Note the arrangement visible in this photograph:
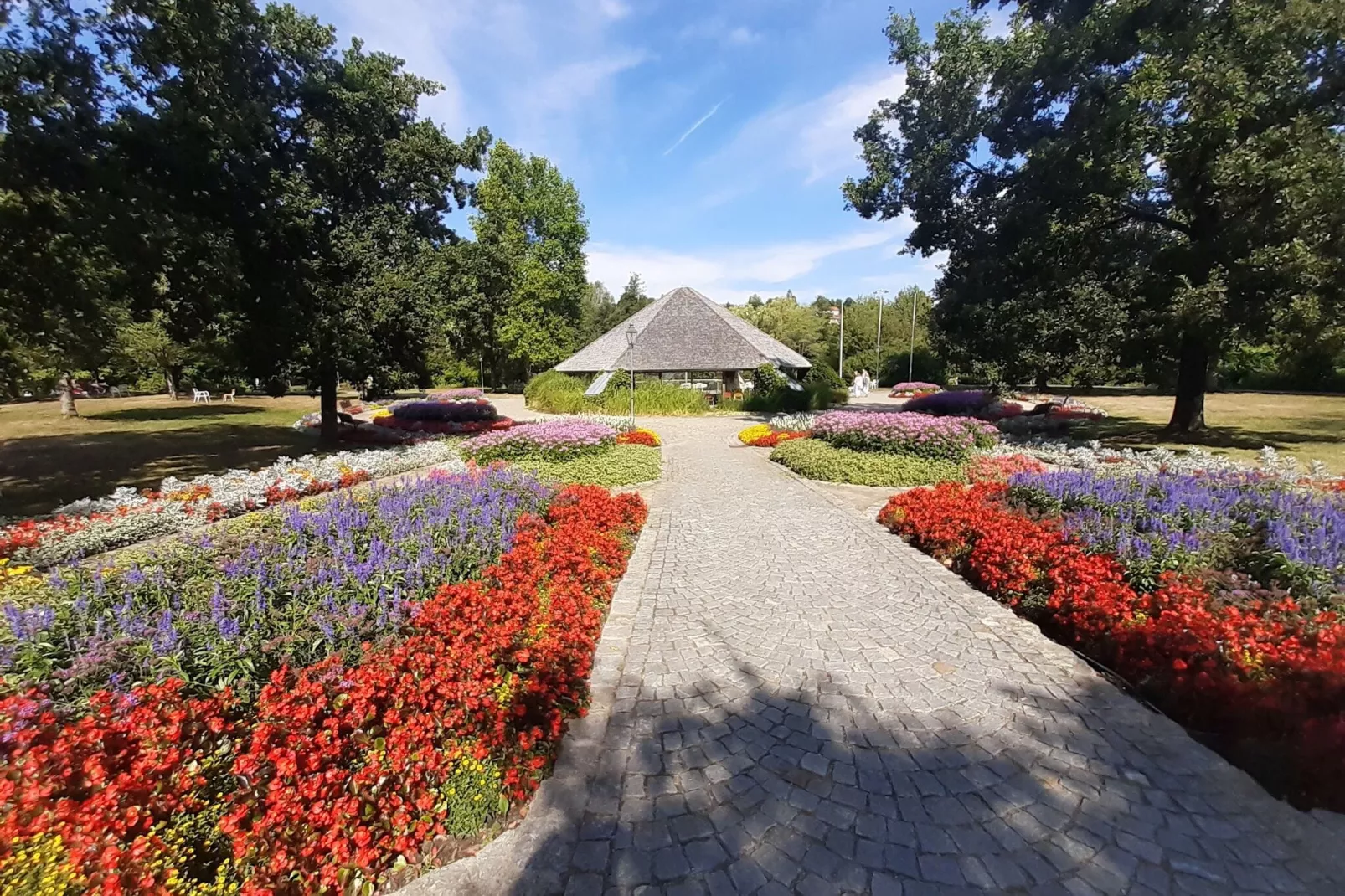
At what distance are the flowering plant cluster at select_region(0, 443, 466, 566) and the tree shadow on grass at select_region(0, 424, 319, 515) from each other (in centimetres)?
182

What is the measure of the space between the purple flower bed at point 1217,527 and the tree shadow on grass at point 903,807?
1.93 m

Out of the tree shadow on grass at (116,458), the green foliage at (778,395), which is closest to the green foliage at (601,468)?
the tree shadow on grass at (116,458)

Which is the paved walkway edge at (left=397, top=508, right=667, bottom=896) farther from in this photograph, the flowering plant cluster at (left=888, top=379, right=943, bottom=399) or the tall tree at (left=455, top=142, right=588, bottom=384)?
the tall tree at (left=455, top=142, right=588, bottom=384)

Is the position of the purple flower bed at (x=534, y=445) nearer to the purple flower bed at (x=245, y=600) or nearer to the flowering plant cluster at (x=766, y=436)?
the flowering plant cluster at (x=766, y=436)

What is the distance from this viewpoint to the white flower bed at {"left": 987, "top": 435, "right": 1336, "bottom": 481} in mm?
9250

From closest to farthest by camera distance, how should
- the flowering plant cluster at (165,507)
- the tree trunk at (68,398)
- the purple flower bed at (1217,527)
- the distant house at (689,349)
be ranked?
the purple flower bed at (1217,527), the flowering plant cluster at (165,507), the tree trunk at (68,398), the distant house at (689,349)

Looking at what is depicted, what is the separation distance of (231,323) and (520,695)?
15.1 metres

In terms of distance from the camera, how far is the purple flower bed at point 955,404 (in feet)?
71.8

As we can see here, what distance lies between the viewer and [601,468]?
39.9ft

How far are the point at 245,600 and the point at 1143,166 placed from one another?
17599mm

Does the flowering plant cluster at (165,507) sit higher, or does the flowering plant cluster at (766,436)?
the flowering plant cluster at (766,436)

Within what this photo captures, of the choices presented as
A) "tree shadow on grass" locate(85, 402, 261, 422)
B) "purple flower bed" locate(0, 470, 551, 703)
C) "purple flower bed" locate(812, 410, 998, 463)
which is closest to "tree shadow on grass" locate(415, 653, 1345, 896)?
"purple flower bed" locate(0, 470, 551, 703)

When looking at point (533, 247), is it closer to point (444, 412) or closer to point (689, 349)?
A: point (689, 349)

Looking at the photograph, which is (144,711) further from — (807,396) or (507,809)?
(807,396)
